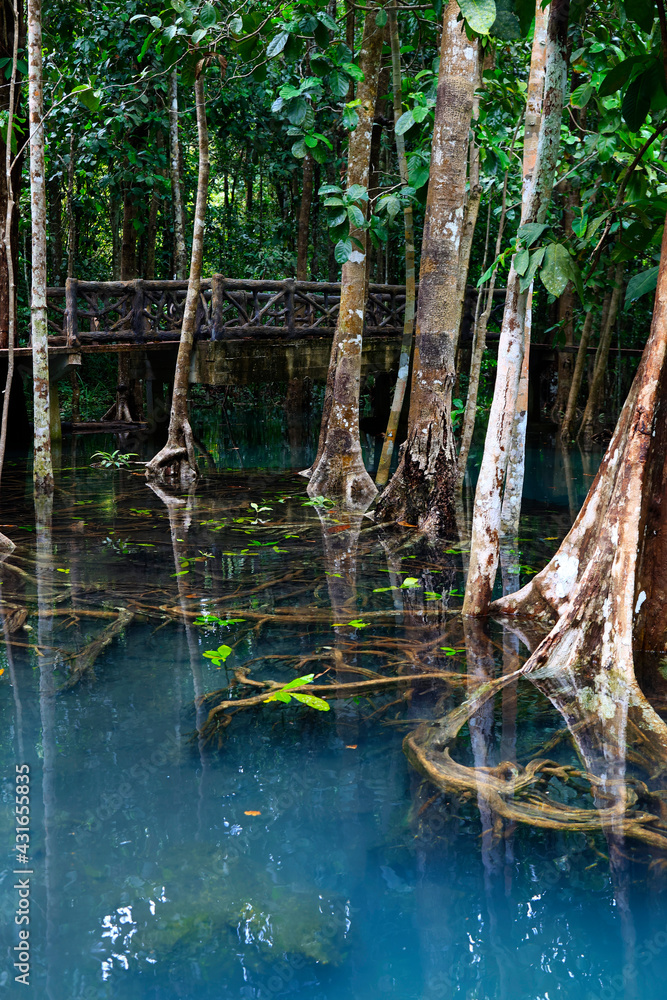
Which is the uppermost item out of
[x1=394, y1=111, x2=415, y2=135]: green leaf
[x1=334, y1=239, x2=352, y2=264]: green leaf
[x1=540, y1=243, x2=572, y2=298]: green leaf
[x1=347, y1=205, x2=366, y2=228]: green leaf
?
[x1=394, y1=111, x2=415, y2=135]: green leaf

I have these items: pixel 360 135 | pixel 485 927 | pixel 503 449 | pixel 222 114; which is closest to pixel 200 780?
pixel 485 927

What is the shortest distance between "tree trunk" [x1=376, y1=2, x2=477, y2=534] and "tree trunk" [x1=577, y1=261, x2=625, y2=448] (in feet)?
29.0

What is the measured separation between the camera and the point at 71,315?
46.5 feet

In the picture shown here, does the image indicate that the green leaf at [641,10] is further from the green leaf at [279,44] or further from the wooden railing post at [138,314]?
the wooden railing post at [138,314]

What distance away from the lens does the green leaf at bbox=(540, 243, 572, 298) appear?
14.5 feet

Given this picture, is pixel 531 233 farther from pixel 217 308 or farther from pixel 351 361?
pixel 217 308

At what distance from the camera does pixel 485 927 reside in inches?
112

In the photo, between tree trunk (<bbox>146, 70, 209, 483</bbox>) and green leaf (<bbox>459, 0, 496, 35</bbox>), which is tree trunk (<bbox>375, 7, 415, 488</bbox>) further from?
green leaf (<bbox>459, 0, 496, 35</bbox>)

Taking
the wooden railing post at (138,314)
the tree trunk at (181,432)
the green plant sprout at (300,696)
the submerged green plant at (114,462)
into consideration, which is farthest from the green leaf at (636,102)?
the wooden railing post at (138,314)

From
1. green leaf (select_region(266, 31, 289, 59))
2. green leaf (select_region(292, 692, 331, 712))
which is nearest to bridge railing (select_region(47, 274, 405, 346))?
green leaf (select_region(266, 31, 289, 59))

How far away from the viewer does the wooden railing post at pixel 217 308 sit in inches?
543

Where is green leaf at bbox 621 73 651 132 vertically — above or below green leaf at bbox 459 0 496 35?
below

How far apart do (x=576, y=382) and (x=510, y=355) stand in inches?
470

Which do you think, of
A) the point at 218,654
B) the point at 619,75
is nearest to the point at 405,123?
the point at 619,75
